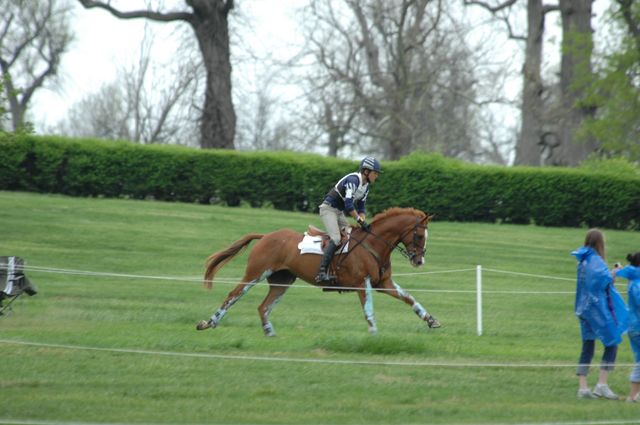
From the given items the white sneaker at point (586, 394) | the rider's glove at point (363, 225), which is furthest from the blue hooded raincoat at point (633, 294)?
the rider's glove at point (363, 225)

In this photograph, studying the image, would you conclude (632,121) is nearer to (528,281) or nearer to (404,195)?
(404,195)

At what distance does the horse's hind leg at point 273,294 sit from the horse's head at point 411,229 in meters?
1.59

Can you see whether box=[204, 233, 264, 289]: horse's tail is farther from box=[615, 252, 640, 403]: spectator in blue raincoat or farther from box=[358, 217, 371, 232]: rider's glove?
box=[615, 252, 640, 403]: spectator in blue raincoat

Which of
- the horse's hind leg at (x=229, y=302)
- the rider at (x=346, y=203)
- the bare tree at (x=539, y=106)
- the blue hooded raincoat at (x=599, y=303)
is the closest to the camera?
the blue hooded raincoat at (x=599, y=303)

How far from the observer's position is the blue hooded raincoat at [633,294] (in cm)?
1086

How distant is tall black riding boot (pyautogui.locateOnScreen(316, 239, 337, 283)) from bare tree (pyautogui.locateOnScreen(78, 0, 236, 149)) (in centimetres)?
2722

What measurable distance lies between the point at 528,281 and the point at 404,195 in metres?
11.8

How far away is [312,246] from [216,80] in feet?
93.0

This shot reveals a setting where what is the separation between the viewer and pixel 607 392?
1112 cm

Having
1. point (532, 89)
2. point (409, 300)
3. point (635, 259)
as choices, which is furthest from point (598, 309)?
point (532, 89)

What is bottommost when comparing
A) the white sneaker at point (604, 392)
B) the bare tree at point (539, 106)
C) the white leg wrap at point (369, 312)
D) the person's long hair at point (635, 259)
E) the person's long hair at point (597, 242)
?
the white sneaker at point (604, 392)

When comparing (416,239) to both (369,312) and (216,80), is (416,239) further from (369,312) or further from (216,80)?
(216,80)

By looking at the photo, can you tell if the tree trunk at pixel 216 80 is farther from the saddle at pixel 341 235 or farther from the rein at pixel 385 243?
the rein at pixel 385 243

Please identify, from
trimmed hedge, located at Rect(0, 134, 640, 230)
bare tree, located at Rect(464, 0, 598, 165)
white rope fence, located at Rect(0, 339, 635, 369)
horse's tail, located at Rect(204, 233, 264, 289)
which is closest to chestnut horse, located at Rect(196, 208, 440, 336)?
horse's tail, located at Rect(204, 233, 264, 289)
